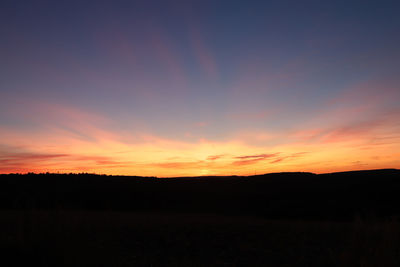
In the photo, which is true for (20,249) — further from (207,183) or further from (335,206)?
(207,183)

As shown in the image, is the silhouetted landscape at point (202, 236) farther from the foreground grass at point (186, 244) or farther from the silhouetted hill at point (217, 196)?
the silhouetted hill at point (217, 196)

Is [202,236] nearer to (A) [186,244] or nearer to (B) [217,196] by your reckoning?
(A) [186,244]

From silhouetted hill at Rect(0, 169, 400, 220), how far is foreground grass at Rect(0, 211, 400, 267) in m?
10.3

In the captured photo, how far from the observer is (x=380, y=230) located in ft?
24.8

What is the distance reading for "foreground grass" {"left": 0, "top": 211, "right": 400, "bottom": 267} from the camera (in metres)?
5.21

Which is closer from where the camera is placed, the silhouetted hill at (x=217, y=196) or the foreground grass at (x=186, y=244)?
the foreground grass at (x=186, y=244)

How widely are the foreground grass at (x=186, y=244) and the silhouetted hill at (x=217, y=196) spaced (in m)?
10.3

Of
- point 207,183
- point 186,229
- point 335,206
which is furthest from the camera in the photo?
point 207,183

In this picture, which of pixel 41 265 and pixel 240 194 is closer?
pixel 41 265

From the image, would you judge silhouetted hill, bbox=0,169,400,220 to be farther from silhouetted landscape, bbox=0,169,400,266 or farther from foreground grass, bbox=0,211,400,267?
foreground grass, bbox=0,211,400,267

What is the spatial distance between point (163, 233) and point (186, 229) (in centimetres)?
97

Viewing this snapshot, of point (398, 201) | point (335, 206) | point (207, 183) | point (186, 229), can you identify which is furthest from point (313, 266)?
point (207, 183)

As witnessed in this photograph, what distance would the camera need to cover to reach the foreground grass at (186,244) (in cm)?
521

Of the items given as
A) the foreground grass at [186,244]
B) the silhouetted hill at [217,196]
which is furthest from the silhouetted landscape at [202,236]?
the silhouetted hill at [217,196]
